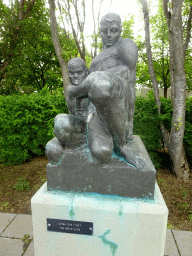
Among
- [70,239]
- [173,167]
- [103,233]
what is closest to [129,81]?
[103,233]

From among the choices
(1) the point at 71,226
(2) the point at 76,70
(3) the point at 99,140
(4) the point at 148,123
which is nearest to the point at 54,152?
(3) the point at 99,140

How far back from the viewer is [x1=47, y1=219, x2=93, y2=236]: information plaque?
82.1 inches

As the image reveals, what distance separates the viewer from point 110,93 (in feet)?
5.89

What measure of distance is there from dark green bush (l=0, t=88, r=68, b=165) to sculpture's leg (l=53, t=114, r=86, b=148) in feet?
12.6

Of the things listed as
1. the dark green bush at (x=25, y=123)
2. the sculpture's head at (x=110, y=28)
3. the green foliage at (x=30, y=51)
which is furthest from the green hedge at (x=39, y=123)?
the sculpture's head at (x=110, y=28)

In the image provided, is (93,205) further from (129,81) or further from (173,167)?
(173,167)

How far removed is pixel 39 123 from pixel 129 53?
4.55 m

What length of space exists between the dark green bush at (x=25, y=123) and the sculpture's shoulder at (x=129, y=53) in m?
4.01

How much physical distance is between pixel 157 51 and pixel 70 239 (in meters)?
11.4

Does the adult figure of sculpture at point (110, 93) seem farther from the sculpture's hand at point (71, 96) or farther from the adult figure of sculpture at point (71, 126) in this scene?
the adult figure of sculpture at point (71, 126)

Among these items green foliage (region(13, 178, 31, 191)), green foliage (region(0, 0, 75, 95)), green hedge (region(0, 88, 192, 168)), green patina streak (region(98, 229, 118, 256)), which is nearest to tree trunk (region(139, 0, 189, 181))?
green hedge (region(0, 88, 192, 168))

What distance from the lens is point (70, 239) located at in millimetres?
2137

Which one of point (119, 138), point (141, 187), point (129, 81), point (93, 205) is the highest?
point (129, 81)

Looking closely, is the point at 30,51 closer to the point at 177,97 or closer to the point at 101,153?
the point at 177,97
